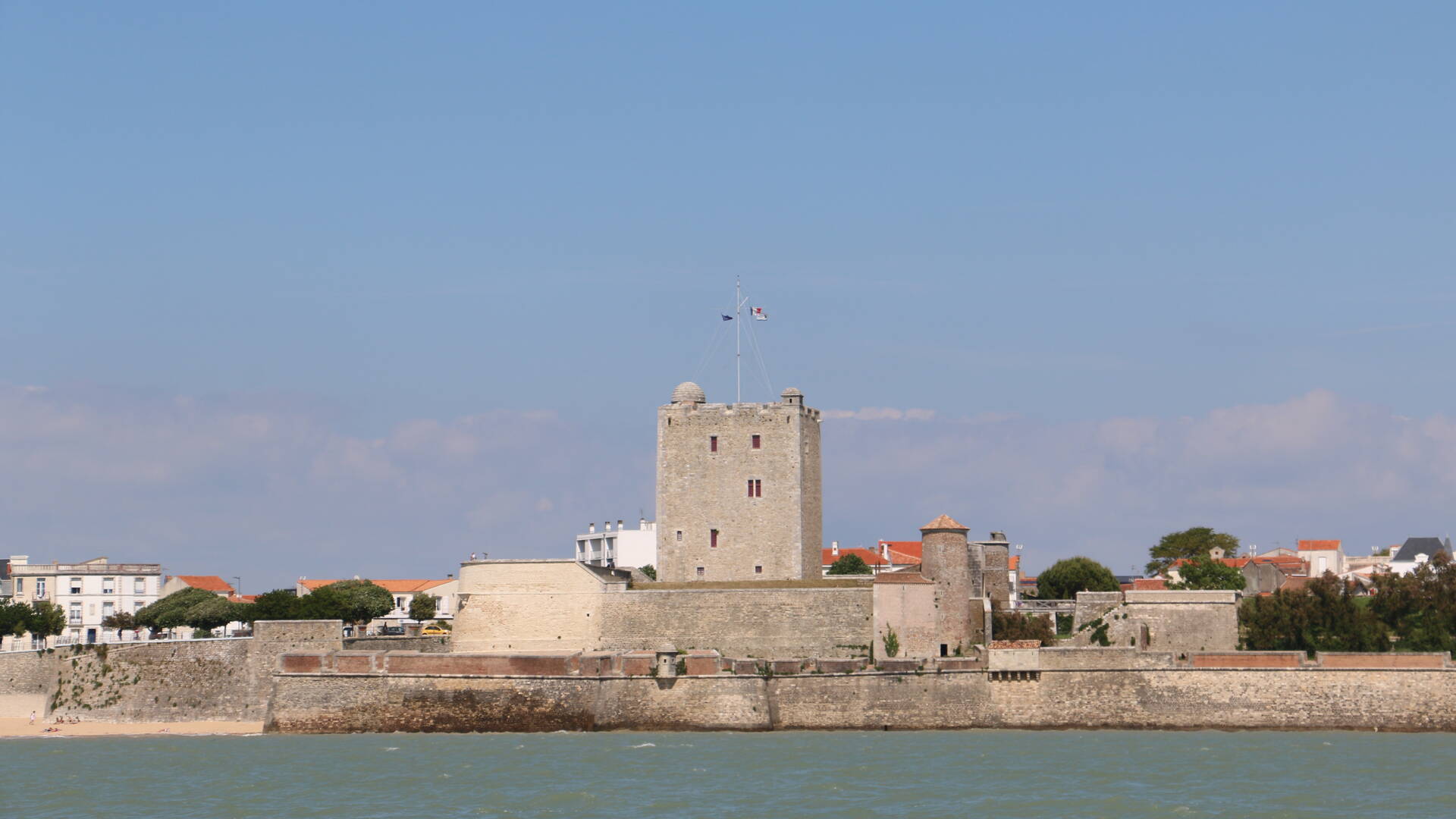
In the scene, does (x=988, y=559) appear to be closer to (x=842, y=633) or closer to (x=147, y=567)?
(x=842, y=633)

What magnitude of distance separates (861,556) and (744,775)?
49546mm

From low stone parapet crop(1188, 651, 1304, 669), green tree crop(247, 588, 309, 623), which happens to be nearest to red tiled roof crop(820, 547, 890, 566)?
green tree crop(247, 588, 309, 623)

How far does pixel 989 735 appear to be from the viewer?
42.4 meters

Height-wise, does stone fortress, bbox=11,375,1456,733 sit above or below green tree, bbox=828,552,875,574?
below

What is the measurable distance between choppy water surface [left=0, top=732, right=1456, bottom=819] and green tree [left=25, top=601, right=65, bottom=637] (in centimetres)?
1807

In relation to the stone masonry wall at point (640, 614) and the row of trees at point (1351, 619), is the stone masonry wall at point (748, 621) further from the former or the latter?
the row of trees at point (1351, 619)

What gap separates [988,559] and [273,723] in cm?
2149

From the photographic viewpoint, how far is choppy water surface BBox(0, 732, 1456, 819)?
32219 mm

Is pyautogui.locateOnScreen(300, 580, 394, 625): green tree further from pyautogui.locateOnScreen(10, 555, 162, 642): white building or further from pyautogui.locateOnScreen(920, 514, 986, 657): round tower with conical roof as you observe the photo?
pyautogui.locateOnScreen(920, 514, 986, 657): round tower with conical roof

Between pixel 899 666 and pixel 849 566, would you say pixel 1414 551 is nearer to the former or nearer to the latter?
pixel 849 566

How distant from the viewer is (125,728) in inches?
1859

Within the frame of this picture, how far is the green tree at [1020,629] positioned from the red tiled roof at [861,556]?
27948 millimetres

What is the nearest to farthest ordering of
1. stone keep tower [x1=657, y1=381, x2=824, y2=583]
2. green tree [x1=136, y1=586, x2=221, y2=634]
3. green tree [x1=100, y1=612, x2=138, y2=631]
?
stone keep tower [x1=657, y1=381, x2=824, y2=583] < green tree [x1=136, y1=586, x2=221, y2=634] < green tree [x1=100, y1=612, x2=138, y2=631]

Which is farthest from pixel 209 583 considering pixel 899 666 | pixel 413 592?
pixel 899 666
